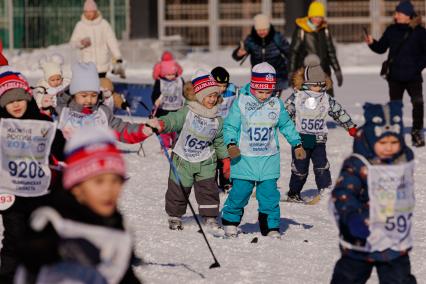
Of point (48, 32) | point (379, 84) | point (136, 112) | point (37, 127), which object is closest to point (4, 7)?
point (48, 32)

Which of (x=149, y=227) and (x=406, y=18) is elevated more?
(x=406, y=18)

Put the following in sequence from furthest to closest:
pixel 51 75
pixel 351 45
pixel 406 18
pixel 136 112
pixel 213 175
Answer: pixel 351 45, pixel 136 112, pixel 406 18, pixel 51 75, pixel 213 175

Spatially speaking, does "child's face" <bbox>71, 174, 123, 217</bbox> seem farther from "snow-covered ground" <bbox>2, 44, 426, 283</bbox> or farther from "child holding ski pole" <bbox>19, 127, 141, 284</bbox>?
"snow-covered ground" <bbox>2, 44, 426, 283</bbox>

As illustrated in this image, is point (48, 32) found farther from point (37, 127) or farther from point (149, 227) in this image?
point (37, 127)

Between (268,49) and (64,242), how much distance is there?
36.9ft

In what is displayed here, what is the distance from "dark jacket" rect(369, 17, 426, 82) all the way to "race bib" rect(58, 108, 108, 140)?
747 cm

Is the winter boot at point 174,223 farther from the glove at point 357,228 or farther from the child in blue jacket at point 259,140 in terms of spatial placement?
the glove at point 357,228

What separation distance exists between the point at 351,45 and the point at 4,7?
33.5ft

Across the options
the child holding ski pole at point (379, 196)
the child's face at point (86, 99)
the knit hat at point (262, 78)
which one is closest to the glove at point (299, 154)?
the knit hat at point (262, 78)

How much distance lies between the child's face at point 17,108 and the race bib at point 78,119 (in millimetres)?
271

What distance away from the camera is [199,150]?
977cm

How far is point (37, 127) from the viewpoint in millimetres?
7289

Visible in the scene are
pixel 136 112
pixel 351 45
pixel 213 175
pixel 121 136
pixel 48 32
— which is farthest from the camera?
pixel 48 32

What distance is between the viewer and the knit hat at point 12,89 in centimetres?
744
